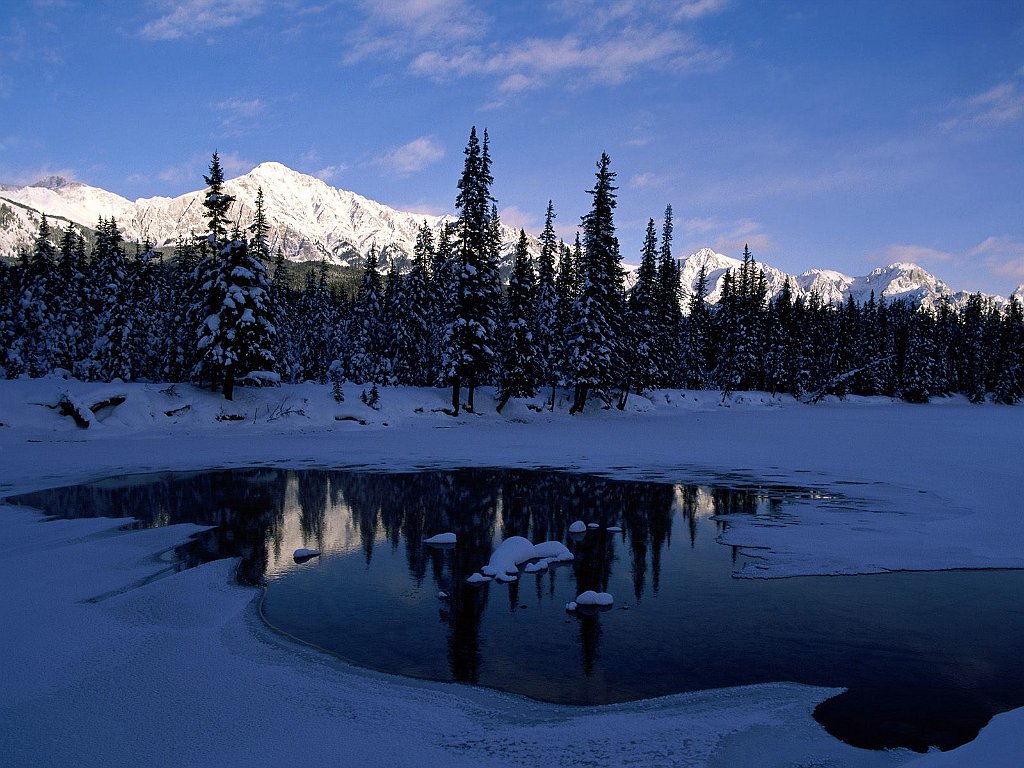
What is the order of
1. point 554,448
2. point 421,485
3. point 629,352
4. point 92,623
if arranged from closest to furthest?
point 92,623 < point 421,485 < point 554,448 < point 629,352

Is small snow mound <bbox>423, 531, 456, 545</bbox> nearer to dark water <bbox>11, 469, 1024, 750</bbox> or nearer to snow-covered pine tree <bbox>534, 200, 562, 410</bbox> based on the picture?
dark water <bbox>11, 469, 1024, 750</bbox>

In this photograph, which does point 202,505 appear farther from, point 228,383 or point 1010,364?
point 1010,364

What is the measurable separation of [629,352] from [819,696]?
45.5 meters

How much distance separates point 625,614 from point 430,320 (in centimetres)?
5093

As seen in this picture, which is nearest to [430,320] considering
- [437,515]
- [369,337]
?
Answer: [369,337]

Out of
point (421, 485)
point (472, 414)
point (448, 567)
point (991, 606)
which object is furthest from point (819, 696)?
point (472, 414)

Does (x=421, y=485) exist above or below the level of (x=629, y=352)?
below

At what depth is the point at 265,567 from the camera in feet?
36.8

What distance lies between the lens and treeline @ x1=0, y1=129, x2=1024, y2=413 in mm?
37375

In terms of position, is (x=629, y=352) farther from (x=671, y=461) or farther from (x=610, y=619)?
(x=610, y=619)

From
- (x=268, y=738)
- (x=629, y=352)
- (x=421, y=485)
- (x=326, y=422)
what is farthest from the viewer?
(x=629, y=352)

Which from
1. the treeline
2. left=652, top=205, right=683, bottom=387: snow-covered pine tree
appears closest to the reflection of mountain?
the treeline

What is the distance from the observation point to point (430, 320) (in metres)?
58.4

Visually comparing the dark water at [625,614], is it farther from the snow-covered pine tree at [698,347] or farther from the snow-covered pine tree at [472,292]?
the snow-covered pine tree at [698,347]
